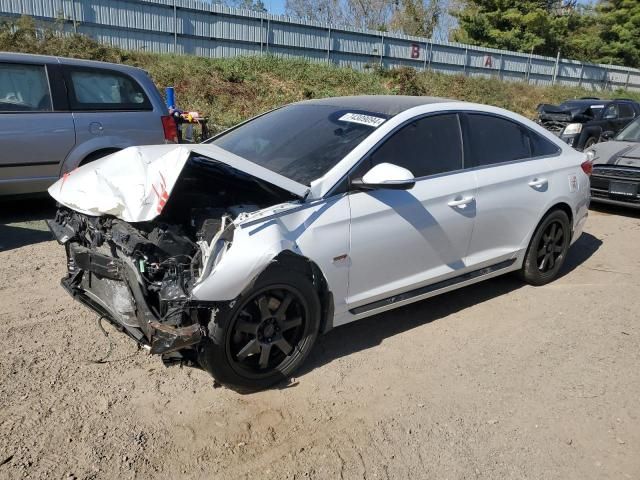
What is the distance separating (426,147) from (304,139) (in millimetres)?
906

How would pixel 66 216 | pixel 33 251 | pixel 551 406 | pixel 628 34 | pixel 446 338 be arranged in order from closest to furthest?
pixel 551 406 → pixel 66 216 → pixel 446 338 → pixel 33 251 → pixel 628 34

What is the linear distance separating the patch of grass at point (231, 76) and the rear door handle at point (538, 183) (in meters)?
10.5

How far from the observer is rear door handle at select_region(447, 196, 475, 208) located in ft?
13.7

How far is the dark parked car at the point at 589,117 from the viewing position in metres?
13.6

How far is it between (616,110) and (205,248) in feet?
49.0

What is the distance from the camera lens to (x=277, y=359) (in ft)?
11.4

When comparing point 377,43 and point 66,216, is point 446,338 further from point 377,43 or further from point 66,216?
point 377,43

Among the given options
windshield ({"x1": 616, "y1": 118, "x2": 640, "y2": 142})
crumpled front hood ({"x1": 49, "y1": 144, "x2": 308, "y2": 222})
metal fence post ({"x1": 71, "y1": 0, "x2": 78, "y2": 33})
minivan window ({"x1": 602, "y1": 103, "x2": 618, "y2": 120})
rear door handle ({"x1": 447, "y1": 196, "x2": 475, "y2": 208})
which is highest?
metal fence post ({"x1": 71, "y1": 0, "x2": 78, "y2": 33})

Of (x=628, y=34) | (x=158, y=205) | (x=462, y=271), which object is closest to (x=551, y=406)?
(x=462, y=271)

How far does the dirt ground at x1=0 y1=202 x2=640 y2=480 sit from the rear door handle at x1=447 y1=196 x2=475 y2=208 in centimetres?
95

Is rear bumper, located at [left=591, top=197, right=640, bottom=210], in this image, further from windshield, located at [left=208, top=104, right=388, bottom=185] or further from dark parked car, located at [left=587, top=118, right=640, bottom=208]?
windshield, located at [left=208, top=104, right=388, bottom=185]

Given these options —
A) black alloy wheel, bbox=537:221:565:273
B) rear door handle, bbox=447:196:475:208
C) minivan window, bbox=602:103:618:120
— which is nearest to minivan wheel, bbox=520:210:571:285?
black alloy wheel, bbox=537:221:565:273

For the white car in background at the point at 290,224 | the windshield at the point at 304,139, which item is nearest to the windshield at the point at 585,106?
the white car in background at the point at 290,224

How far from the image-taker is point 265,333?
334 centimetres
